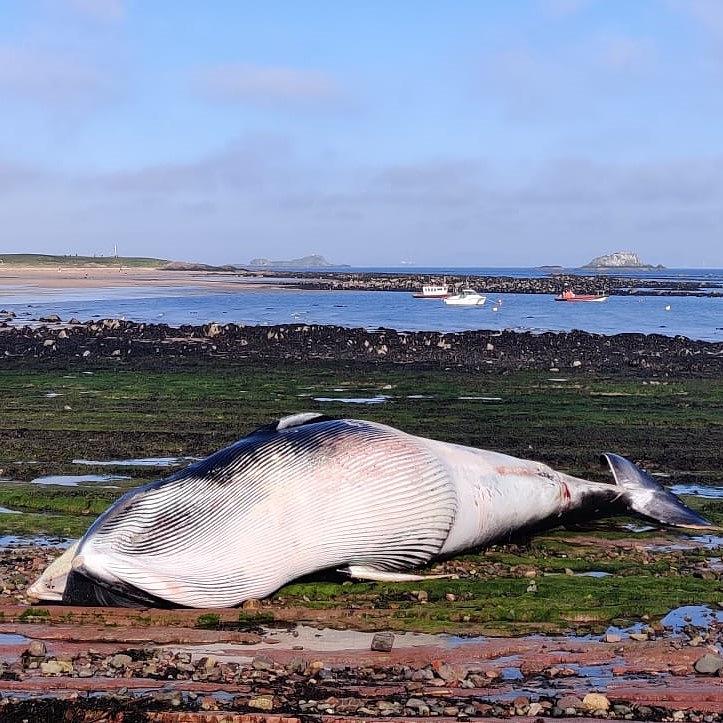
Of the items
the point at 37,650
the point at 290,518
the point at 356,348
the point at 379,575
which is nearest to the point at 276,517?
the point at 290,518

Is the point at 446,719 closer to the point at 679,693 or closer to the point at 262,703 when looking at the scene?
the point at 262,703

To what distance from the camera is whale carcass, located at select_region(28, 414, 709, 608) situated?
9070 millimetres

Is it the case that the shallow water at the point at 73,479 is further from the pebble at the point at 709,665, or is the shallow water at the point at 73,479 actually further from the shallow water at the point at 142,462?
the pebble at the point at 709,665

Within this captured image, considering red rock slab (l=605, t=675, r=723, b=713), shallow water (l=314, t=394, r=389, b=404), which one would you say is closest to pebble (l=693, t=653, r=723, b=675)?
red rock slab (l=605, t=675, r=723, b=713)

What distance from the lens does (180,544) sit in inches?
356

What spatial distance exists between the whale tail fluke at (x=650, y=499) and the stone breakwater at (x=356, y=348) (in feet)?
59.7

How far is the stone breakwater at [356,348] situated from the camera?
33.9m

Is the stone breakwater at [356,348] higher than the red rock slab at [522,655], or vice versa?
the stone breakwater at [356,348]

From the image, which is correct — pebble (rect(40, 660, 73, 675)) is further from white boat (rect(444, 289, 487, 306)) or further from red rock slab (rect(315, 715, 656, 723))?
white boat (rect(444, 289, 487, 306))

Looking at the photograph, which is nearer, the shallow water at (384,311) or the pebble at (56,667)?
the pebble at (56,667)

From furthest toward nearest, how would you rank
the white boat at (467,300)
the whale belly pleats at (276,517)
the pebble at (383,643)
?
the white boat at (467,300) → the whale belly pleats at (276,517) → the pebble at (383,643)

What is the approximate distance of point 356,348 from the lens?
39000 mm

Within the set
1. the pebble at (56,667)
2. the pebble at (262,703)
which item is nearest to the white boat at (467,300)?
the pebble at (56,667)

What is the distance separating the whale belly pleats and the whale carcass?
0.01 metres
